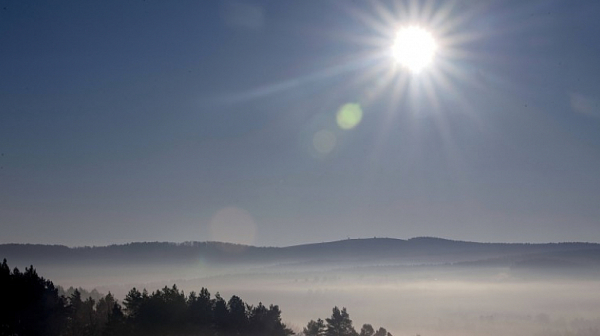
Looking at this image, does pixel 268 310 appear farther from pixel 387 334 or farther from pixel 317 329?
pixel 387 334

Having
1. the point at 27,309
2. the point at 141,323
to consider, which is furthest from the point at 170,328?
the point at 27,309

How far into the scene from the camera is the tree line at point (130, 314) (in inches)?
1606

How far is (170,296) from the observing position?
45.2 metres

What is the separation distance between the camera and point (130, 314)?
45.1 metres

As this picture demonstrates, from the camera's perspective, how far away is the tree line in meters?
40.8

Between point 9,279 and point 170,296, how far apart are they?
11048 millimetres

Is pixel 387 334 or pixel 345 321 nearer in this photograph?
pixel 345 321

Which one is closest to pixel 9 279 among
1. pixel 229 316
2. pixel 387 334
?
pixel 229 316

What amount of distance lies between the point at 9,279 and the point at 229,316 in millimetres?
17477

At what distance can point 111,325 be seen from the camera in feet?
135

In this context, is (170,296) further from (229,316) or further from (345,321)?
(345,321)

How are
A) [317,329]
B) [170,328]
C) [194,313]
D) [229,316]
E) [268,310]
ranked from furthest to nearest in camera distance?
[317,329]
[268,310]
[229,316]
[194,313]
[170,328]

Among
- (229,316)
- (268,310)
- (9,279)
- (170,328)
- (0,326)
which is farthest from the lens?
(268,310)

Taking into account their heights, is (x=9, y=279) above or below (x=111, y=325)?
above
